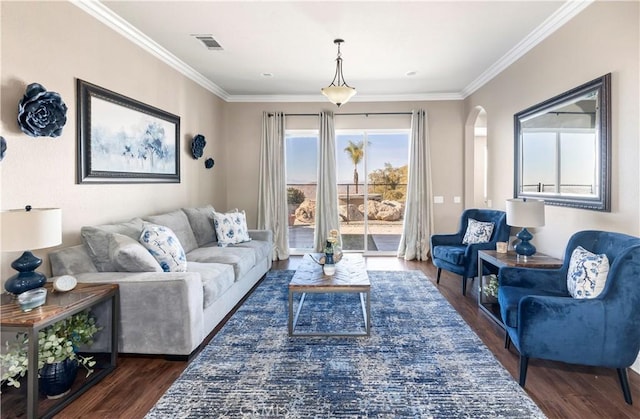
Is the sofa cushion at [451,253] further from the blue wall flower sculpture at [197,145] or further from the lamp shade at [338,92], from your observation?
the blue wall flower sculpture at [197,145]

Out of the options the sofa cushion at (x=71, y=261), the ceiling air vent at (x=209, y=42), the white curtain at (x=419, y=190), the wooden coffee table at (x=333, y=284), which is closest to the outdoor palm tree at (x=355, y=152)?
the white curtain at (x=419, y=190)

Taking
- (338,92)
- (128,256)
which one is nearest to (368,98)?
(338,92)

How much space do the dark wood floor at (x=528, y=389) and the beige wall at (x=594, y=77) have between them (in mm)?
476

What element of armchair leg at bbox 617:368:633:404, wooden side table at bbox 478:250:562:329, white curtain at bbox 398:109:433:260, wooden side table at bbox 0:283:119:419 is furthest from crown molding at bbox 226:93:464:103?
armchair leg at bbox 617:368:633:404

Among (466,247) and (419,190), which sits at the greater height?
(419,190)

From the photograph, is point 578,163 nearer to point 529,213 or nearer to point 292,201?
point 529,213

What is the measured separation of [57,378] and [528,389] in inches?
121

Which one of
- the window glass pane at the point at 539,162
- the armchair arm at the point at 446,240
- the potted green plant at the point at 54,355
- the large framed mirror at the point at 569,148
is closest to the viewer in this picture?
the potted green plant at the point at 54,355

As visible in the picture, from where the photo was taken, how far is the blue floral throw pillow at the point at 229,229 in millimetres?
4668

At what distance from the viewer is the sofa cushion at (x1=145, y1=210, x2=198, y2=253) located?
12.8 feet

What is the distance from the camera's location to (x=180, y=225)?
13.8 ft

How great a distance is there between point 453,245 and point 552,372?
7.91 feet

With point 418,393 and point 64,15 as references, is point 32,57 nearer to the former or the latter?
point 64,15

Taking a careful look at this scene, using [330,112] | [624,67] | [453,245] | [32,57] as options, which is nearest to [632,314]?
[624,67]
